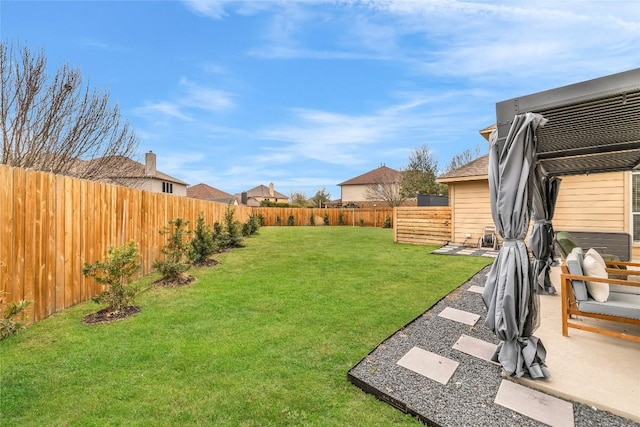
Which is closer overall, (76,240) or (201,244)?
(76,240)

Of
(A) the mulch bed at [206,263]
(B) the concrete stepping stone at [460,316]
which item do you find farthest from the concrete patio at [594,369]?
(A) the mulch bed at [206,263]

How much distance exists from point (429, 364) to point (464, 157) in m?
31.1

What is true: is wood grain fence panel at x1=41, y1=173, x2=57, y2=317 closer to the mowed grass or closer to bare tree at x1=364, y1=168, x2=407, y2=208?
the mowed grass

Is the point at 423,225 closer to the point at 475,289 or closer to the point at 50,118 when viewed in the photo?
the point at 475,289

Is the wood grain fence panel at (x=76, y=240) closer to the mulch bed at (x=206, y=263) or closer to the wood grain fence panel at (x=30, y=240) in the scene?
the wood grain fence panel at (x=30, y=240)

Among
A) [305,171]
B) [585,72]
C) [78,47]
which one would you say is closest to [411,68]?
[585,72]

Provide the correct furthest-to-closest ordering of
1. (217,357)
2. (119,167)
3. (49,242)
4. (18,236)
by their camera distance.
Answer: (119,167) < (49,242) < (18,236) < (217,357)

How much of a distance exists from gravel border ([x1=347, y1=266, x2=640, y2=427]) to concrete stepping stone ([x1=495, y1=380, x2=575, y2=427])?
2.0 inches

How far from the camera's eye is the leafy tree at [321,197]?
37406 mm

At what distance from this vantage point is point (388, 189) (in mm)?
29656

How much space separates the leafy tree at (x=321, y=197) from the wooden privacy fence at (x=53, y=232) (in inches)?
1243

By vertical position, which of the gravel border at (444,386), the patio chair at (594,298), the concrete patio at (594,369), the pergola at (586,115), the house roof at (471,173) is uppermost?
the house roof at (471,173)

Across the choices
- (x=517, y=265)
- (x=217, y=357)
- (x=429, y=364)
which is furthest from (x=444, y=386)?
(x=217, y=357)

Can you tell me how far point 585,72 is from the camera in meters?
7.82
